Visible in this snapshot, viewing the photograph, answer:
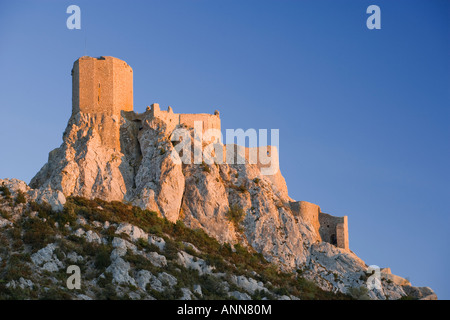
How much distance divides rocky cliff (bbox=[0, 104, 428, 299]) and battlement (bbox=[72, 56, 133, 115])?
2.74 ft

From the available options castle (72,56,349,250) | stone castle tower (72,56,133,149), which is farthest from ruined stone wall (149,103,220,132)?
stone castle tower (72,56,133,149)

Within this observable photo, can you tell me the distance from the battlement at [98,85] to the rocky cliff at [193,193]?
0.83m

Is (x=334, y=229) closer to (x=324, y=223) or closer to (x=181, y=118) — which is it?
(x=324, y=223)

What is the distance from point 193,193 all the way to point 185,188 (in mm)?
771

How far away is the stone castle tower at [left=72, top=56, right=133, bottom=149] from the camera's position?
197ft

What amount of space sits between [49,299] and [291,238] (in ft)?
85.1

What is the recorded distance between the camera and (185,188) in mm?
58719

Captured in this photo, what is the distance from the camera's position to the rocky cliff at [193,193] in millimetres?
56969

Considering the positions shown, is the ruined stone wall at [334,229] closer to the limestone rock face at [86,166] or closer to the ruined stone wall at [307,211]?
the ruined stone wall at [307,211]

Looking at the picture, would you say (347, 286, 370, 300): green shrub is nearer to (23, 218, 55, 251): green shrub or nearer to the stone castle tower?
the stone castle tower

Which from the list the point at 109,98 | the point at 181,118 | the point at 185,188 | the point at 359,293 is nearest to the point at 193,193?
the point at 185,188
